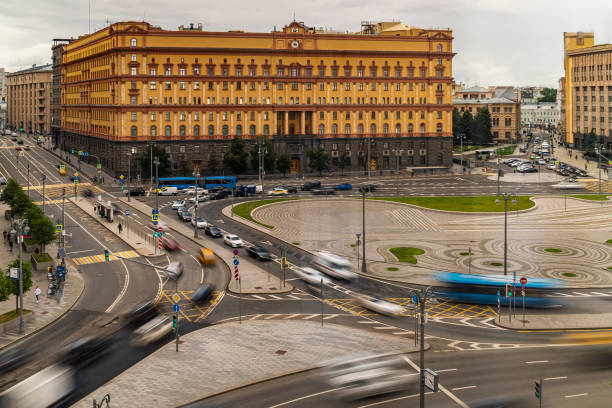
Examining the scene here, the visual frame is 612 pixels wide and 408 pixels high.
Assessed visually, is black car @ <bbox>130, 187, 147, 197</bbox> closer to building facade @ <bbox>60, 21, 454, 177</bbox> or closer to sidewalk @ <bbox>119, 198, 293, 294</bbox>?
building facade @ <bbox>60, 21, 454, 177</bbox>

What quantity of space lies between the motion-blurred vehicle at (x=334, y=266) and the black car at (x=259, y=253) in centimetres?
488

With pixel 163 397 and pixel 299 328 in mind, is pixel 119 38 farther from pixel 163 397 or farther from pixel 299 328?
pixel 163 397

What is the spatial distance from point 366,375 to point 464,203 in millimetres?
68007

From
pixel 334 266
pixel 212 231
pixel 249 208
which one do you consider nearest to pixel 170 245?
pixel 212 231

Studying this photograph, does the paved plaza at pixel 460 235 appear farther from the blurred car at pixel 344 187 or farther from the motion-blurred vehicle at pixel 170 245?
the blurred car at pixel 344 187

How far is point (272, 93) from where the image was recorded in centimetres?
14225

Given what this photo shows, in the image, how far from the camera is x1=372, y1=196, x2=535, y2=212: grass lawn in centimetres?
9512

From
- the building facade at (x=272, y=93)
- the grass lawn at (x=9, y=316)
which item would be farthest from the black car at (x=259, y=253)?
the building facade at (x=272, y=93)

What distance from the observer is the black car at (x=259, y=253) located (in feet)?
221

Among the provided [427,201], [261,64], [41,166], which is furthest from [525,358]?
[41,166]

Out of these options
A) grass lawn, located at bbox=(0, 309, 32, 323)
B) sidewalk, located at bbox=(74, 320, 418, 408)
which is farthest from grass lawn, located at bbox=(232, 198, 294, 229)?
sidewalk, located at bbox=(74, 320, 418, 408)

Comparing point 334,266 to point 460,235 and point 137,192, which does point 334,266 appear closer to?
point 460,235

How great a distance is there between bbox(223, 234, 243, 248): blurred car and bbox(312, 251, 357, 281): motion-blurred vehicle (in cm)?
1099

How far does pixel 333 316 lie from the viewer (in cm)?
4884
